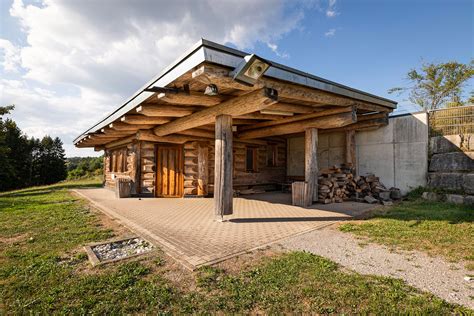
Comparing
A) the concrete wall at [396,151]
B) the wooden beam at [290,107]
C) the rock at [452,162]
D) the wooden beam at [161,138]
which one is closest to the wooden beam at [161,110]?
the wooden beam at [290,107]

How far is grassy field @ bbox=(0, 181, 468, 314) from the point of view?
7.54 ft

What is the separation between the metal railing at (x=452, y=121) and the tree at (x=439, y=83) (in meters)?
9.03

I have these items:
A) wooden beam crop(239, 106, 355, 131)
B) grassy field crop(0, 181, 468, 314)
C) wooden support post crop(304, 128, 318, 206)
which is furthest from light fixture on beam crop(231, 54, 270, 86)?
wooden support post crop(304, 128, 318, 206)

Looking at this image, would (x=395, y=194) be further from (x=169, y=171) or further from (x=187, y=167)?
(x=169, y=171)

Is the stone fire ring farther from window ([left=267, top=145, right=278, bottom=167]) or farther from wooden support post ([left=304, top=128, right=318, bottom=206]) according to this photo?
window ([left=267, top=145, right=278, bottom=167])

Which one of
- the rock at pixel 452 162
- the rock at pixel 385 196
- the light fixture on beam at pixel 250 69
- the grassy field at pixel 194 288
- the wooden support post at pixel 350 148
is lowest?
the grassy field at pixel 194 288

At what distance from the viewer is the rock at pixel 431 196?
7988 mm

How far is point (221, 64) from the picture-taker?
4020 millimetres

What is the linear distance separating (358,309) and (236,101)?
4.53m

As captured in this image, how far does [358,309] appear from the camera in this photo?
2.27m

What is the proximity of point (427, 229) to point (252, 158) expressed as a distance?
8.53 metres

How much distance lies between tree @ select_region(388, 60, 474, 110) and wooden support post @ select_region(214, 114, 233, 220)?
1669cm

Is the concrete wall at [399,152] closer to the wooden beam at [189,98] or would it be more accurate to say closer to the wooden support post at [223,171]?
the wooden support post at [223,171]

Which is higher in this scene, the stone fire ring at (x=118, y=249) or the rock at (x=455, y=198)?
the rock at (x=455, y=198)
